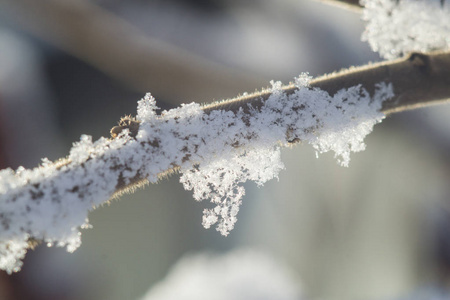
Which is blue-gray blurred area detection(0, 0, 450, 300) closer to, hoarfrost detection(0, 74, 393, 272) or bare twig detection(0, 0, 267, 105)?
bare twig detection(0, 0, 267, 105)

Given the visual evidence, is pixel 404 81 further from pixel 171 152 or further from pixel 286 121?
pixel 171 152

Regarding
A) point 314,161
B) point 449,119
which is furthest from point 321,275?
point 449,119

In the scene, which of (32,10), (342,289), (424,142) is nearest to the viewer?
(424,142)

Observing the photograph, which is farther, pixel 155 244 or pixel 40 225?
pixel 155 244

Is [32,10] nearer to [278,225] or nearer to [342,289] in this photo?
[278,225]

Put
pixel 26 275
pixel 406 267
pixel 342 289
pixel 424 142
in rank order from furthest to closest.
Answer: pixel 342 289, pixel 406 267, pixel 26 275, pixel 424 142

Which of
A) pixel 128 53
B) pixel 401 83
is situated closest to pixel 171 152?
pixel 401 83

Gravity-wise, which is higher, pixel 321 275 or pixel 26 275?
pixel 321 275

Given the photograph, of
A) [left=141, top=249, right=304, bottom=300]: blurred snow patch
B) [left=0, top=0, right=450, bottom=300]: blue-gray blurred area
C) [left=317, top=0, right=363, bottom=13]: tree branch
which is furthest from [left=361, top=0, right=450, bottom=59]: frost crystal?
[left=141, top=249, right=304, bottom=300]: blurred snow patch
